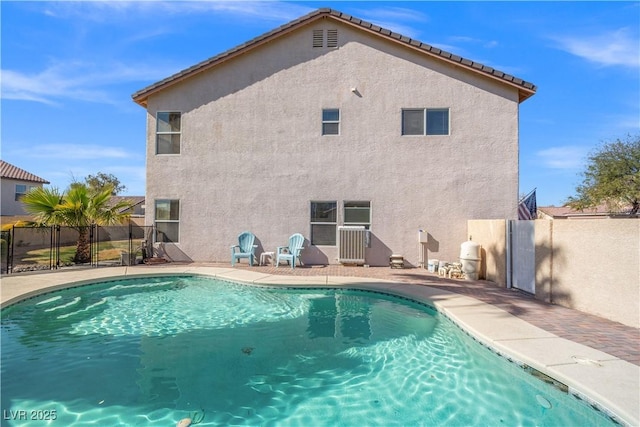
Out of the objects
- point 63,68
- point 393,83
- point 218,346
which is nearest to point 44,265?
point 63,68

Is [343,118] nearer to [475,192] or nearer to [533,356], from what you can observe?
[475,192]

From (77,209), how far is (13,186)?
26.0 m

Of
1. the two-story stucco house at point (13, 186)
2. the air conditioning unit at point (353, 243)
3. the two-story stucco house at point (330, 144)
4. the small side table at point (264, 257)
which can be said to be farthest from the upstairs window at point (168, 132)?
the two-story stucco house at point (13, 186)

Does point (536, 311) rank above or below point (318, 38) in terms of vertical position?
below

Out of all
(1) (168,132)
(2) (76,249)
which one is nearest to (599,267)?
(1) (168,132)

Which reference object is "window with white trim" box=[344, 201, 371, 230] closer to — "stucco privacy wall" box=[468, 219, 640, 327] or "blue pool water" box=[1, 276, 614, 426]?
"blue pool water" box=[1, 276, 614, 426]

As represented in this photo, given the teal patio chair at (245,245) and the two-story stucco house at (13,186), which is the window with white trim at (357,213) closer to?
the teal patio chair at (245,245)

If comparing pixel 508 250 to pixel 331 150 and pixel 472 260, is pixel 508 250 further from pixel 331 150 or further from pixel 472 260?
pixel 331 150

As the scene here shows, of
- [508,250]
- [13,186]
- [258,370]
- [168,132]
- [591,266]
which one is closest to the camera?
[258,370]

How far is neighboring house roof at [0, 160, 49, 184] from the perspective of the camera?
28295mm

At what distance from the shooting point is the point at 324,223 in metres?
12.1

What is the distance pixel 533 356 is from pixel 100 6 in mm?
13279

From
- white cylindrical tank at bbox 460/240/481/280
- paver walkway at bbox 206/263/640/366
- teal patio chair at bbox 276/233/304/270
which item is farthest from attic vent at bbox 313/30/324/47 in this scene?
white cylindrical tank at bbox 460/240/481/280

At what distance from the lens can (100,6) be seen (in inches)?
368
